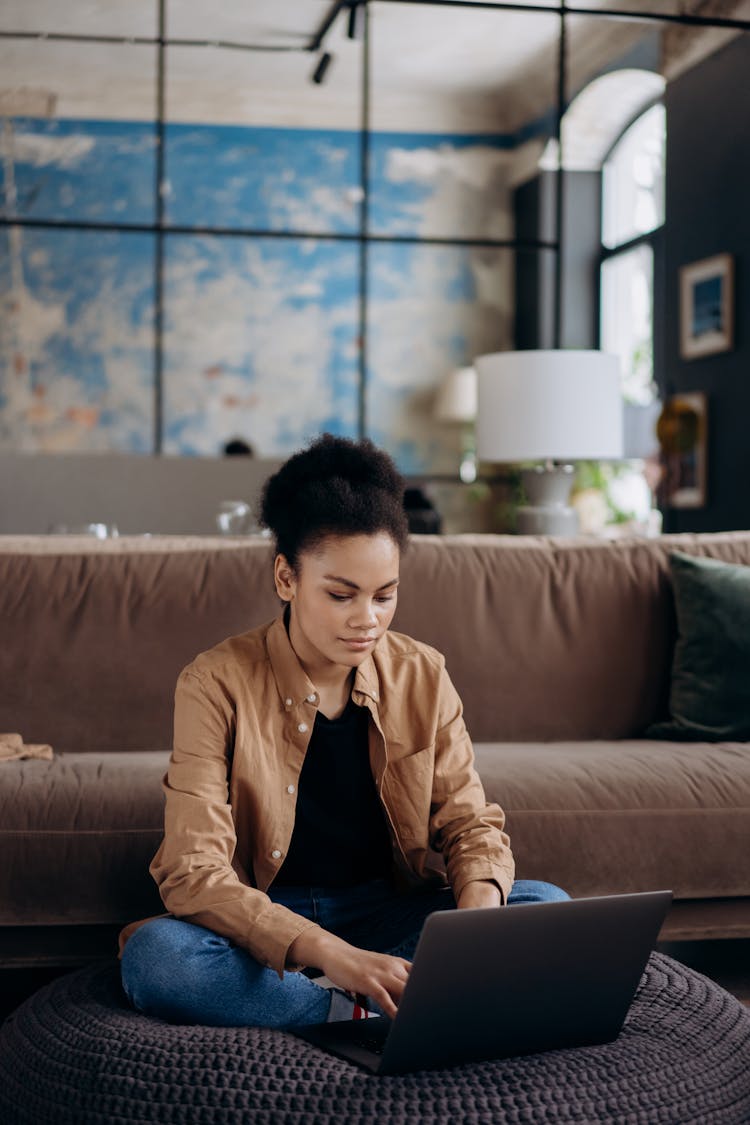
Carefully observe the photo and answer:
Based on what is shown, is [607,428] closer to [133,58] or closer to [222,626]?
[222,626]

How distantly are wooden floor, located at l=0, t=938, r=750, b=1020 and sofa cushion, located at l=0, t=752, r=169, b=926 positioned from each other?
0.23 metres

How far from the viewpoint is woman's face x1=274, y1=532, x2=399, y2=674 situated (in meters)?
1.56

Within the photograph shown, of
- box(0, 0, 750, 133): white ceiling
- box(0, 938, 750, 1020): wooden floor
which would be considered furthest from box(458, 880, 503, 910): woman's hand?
box(0, 0, 750, 133): white ceiling

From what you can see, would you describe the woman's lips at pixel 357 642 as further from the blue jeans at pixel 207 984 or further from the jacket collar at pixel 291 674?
the blue jeans at pixel 207 984

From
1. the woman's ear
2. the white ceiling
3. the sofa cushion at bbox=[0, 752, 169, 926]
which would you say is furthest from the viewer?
the white ceiling

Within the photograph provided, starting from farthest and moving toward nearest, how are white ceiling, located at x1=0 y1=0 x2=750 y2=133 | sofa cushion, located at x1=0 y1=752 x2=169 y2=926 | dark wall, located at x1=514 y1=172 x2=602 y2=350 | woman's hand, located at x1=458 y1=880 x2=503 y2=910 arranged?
dark wall, located at x1=514 y1=172 x2=602 y2=350 → white ceiling, located at x1=0 y1=0 x2=750 y2=133 → sofa cushion, located at x1=0 y1=752 x2=169 y2=926 → woman's hand, located at x1=458 y1=880 x2=503 y2=910

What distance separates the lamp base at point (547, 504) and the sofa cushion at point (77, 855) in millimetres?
1610

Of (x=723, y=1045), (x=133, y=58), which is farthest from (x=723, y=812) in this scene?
(x=133, y=58)

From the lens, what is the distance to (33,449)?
7.45 meters

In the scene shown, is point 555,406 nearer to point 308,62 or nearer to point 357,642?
point 357,642

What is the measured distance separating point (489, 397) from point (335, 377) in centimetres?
436

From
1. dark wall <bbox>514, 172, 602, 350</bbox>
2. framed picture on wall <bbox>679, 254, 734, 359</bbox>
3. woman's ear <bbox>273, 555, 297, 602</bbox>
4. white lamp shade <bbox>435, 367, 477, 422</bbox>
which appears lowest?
woman's ear <bbox>273, 555, 297, 602</bbox>

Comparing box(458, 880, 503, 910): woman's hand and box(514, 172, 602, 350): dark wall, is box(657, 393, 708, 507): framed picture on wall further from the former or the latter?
box(458, 880, 503, 910): woman's hand

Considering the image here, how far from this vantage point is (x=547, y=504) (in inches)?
135
